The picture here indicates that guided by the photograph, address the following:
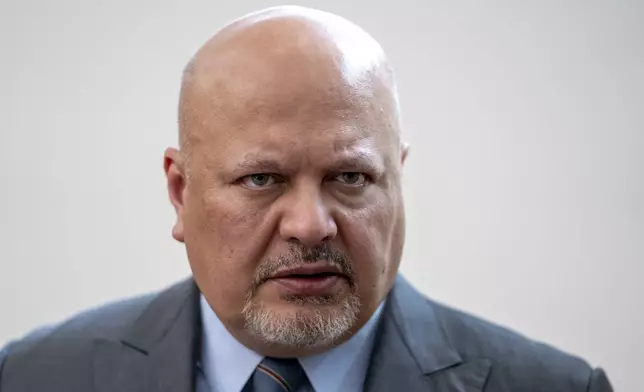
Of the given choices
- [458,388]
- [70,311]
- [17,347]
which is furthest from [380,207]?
[70,311]

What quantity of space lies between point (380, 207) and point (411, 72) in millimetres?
692

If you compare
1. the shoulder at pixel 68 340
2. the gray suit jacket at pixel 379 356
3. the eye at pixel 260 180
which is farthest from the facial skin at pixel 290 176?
the shoulder at pixel 68 340

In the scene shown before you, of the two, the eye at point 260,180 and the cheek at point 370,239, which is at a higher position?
the eye at point 260,180

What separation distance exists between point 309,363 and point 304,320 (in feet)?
0.41

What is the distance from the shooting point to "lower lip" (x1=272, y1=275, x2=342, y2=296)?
93cm

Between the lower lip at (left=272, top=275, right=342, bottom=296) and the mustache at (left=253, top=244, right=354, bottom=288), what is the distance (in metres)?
0.02

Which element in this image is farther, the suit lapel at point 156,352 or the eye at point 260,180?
the suit lapel at point 156,352

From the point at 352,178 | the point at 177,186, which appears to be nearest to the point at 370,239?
the point at 352,178

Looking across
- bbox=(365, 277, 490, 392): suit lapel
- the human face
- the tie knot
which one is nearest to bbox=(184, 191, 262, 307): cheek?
the human face

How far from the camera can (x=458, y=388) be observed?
1056mm

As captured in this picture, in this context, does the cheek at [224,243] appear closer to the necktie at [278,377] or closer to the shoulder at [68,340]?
the necktie at [278,377]

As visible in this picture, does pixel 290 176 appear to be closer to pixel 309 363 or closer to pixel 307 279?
pixel 307 279

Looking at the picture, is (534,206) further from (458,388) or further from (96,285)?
(96,285)

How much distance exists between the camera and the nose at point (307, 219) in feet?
2.95
